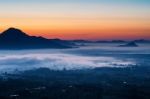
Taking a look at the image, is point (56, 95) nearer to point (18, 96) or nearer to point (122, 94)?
point (18, 96)

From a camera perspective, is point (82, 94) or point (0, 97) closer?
point (0, 97)

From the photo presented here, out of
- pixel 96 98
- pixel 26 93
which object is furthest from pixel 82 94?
pixel 26 93

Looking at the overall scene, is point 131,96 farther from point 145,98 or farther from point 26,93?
point 26,93

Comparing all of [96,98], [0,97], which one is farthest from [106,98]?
[0,97]

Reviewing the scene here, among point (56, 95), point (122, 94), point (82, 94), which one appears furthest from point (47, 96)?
point (122, 94)

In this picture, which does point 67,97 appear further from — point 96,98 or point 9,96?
point 9,96

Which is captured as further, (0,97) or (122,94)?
(122,94)
